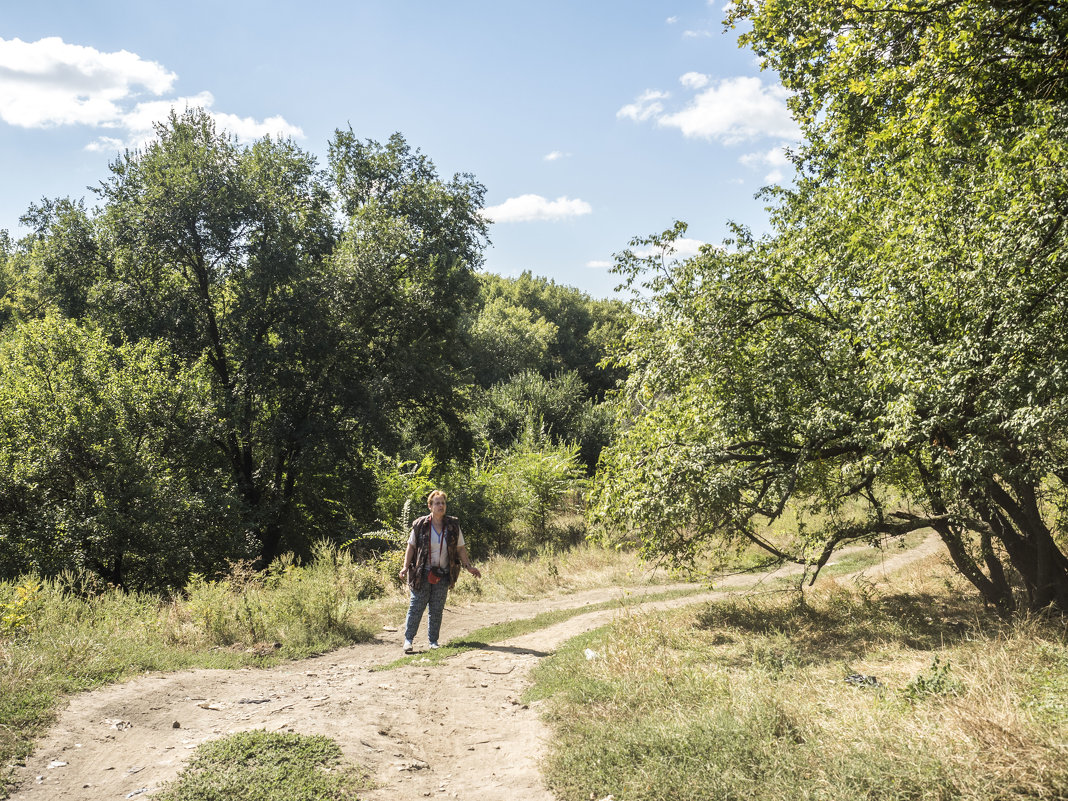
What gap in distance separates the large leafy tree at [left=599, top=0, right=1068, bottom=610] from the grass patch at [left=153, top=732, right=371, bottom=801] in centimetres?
506

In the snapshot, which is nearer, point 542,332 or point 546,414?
point 546,414

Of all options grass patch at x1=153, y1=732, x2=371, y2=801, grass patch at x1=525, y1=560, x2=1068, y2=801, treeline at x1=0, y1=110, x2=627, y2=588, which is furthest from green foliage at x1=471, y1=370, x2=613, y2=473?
grass patch at x1=153, y1=732, x2=371, y2=801

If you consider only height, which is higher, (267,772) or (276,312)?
(276,312)

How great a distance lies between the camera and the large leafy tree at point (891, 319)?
6.35 meters

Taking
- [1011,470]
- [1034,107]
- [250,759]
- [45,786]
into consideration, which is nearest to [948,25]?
[1034,107]

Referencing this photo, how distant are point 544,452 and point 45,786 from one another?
22.4 m

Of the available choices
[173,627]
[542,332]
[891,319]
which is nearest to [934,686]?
[891,319]

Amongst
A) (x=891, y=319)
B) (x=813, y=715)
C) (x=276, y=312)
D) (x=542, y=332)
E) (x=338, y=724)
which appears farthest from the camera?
(x=542, y=332)

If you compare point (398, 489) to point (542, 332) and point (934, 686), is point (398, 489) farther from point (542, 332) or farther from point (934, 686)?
point (542, 332)

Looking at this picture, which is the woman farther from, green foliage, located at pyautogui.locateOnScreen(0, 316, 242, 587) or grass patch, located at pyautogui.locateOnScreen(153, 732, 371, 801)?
green foliage, located at pyautogui.locateOnScreen(0, 316, 242, 587)

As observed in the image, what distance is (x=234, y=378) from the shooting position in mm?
20328

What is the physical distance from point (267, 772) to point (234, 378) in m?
17.4

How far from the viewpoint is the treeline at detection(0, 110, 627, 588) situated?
14711 millimetres

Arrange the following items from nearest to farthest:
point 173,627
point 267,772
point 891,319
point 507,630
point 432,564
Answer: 1. point 267,772
2. point 891,319
3. point 432,564
4. point 173,627
5. point 507,630
